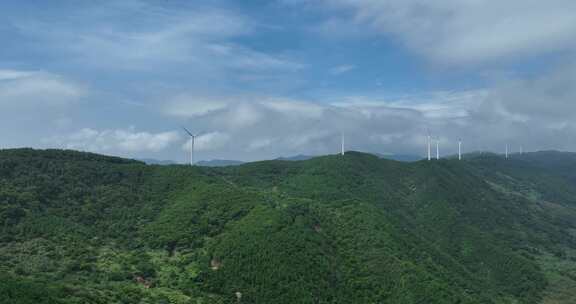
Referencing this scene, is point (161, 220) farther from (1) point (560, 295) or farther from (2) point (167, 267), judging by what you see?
(1) point (560, 295)

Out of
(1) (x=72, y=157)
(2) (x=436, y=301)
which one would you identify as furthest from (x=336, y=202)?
(1) (x=72, y=157)

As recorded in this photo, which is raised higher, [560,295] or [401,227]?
[401,227]

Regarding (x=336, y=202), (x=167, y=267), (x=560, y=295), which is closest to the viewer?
(x=167, y=267)

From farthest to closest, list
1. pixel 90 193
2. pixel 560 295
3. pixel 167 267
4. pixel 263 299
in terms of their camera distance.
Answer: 1. pixel 560 295
2. pixel 90 193
3. pixel 167 267
4. pixel 263 299

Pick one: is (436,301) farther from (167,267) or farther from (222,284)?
(167,267)

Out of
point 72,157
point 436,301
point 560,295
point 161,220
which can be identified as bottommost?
point 560,295

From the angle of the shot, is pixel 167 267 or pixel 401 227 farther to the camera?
pixel 401 227

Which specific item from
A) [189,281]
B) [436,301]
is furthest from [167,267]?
[436,301]
